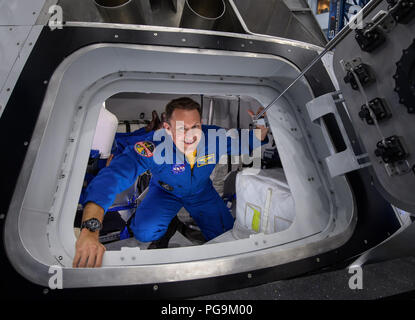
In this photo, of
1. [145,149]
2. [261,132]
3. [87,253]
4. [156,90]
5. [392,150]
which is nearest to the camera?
[392,150]

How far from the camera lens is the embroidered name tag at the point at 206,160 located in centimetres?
207

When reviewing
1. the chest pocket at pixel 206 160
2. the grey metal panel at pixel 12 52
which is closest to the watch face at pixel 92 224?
the grey metal panel at pixel 12 52

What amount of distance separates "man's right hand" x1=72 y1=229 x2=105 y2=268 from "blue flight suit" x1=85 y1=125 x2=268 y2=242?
0.63 m

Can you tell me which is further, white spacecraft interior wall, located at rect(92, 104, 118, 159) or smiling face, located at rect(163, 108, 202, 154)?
white spacecraft interior wall, located at rect(92, 104, 118, 159)

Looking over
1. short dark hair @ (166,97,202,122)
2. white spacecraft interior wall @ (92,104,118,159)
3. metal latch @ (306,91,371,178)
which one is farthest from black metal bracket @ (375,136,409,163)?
white spacecraft interior wall @ (92,104,118,159)

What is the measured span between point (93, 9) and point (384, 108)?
1.55 m

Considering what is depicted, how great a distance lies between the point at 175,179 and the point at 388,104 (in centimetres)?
165

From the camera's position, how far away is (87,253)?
1080mm

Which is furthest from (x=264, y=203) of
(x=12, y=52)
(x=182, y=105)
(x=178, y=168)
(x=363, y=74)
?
(x=12, y=52)

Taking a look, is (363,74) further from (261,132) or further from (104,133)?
(104,133)

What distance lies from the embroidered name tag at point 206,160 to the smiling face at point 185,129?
0.40 feet

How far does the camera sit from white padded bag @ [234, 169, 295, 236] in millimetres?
1495

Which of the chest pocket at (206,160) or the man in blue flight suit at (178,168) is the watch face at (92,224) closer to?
the man in blue flight suit at (178,168)

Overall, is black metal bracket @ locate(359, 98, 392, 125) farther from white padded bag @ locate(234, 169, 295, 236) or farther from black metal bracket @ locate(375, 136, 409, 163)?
white padded bag @ locate(234, 169, 295, 236)
